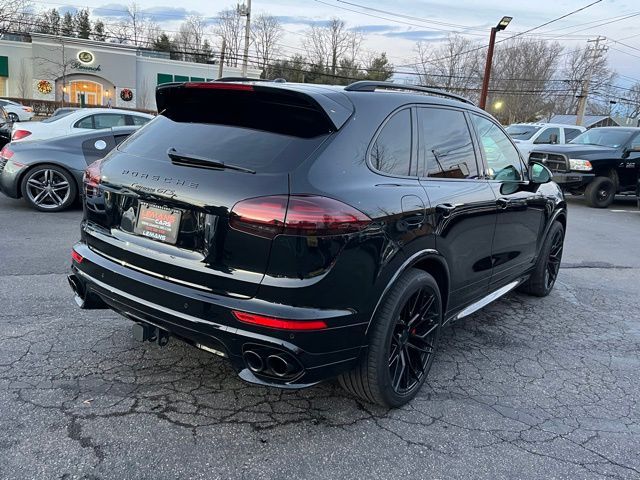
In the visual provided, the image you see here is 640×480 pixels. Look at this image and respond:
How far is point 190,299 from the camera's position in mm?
2521

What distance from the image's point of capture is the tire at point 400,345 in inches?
106

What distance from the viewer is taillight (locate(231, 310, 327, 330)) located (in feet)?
7.68

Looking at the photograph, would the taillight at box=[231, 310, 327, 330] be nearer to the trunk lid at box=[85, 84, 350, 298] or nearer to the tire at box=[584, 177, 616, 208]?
the trunk lid at box=[85, 84, 350, 298]

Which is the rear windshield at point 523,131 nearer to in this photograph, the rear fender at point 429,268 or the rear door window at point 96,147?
the rear door window at point 96,147

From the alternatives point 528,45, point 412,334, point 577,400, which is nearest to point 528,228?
point 577,400

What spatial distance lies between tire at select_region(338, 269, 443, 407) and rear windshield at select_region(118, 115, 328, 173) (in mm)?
871

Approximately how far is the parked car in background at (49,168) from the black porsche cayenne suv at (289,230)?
518cm

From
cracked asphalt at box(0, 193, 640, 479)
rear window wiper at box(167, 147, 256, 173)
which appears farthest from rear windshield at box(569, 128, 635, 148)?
rear window wiper at box(167, 147, 256, 173)

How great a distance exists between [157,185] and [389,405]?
175 centimetres

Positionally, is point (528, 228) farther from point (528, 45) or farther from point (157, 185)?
point (528, 45)

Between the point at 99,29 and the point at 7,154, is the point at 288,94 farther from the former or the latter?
the point at 99,29

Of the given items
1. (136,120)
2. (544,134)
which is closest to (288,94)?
(136,120)

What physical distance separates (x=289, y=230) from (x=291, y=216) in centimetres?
6

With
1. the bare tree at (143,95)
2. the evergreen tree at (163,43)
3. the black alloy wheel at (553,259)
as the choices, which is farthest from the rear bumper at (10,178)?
the evergreen tree at (163,43)
